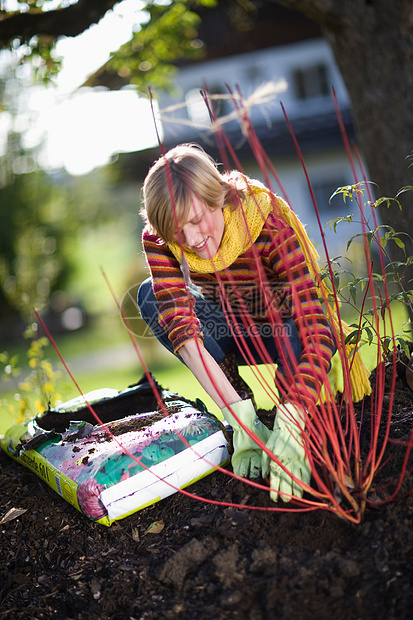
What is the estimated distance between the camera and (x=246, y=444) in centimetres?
159

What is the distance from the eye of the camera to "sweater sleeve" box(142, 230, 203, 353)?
1769mm

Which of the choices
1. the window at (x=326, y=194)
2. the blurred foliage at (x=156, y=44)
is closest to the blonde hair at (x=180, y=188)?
the blurred foliage at (x=156, y=44)

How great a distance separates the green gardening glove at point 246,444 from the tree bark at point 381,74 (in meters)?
1.12

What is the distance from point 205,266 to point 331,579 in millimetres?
1040

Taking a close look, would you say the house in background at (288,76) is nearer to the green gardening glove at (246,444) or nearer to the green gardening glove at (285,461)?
the green gardening glove at (246,444)

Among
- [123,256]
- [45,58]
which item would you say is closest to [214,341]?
[45,58]

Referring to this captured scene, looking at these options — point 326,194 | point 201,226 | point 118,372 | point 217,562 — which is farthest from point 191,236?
point 326,194

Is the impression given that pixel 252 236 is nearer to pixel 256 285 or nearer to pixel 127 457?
pixel 256 285

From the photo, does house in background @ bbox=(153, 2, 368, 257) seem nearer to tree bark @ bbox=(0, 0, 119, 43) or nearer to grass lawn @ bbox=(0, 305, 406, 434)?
grass lawn @ bbox=(0, 305, 406, 434)

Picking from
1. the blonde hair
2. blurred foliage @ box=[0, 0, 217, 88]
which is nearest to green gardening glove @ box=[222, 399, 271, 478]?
the blonde hair

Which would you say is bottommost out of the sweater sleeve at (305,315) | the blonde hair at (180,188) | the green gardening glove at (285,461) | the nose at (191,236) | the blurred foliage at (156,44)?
the green gardening glove at (285,461)

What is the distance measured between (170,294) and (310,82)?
35.8ft

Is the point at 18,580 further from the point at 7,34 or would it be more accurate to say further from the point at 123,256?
the point at 123,256

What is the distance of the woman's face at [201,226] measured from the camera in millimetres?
1599
